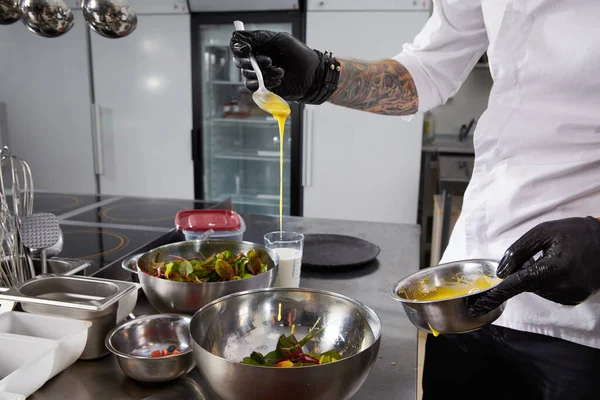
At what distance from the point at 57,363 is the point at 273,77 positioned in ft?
Answer: 2.29

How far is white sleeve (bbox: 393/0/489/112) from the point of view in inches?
46.9

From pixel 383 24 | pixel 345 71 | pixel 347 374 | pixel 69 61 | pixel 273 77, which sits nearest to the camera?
pixel 347 374

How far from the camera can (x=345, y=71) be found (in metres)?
1.29

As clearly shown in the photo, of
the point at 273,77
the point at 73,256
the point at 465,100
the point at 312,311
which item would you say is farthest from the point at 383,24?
the point at 312,311

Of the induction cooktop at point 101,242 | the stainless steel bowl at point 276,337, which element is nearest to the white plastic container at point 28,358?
the stainless steel bowl at point 276,337

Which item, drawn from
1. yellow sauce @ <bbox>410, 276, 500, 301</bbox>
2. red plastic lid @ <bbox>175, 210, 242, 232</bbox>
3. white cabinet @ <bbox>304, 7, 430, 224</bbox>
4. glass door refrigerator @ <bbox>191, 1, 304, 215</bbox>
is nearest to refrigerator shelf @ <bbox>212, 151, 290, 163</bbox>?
glass door refrigerator @ <bbox>191, 1, 304, 215</bbox>

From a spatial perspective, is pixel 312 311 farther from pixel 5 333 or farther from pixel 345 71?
pixel 345 71

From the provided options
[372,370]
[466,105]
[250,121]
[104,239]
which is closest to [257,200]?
[250,121]

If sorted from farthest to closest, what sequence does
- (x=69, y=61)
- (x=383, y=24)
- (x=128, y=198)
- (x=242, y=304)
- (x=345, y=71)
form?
(x=69, y=61) → (x=383, y=24) → (x=128, y=198) → (x=345, y=71) → (x=242, y=304)

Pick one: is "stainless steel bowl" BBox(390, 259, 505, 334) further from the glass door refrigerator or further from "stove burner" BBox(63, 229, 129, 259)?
A: the glass door refrigerator

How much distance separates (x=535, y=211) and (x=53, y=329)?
82cm

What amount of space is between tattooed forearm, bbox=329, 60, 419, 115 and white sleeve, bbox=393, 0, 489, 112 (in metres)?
0.02

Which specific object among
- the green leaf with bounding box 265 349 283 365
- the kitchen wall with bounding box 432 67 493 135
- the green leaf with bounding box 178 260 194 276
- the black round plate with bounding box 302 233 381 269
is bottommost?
the black round plate with bounding box 302 233 381 269

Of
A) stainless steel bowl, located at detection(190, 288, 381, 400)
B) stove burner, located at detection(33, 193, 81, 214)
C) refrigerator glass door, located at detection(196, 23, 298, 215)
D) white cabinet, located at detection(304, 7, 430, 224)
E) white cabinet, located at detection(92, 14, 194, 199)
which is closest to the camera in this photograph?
stainless steel bowl, located at detection(190, 288, 381, 400)
